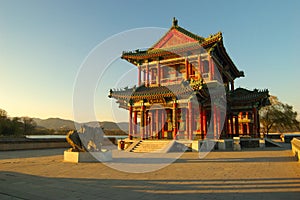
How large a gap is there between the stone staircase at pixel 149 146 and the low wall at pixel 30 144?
405 inches

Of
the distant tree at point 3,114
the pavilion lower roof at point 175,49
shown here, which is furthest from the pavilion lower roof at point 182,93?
the distant tree at point 3,114

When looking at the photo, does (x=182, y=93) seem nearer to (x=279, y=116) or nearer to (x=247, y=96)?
(x=247, y=96)

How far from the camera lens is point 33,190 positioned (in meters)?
5.69

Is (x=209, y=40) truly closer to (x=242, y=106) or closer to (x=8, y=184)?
(x=242, y=106)

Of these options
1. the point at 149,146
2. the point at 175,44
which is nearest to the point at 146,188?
the point at 149,146

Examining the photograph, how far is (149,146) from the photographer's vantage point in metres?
18.8

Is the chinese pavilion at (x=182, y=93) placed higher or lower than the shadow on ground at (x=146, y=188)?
higher

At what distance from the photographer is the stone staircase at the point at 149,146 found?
17.9 meters

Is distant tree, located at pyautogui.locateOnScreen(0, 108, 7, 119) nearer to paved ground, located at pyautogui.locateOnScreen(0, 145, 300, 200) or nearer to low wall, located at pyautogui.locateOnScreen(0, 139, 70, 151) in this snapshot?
low wall, located at pyautogui.locateOnScreen(0, 139, 70, 151)

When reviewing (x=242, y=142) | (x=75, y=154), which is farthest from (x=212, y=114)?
(x=75, y=154)

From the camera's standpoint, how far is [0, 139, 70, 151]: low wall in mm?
19328

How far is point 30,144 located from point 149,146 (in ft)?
39.4

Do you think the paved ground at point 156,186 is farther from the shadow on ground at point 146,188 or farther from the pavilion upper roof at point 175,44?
the pavilion upper roof at point 175,44

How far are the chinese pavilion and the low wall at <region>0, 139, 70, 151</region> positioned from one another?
8.69 m
